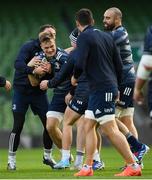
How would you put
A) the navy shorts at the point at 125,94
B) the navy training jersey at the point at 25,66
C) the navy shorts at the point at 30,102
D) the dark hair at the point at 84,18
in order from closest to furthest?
1. the dark hair at the point at 84,18
2. the navy shorts at the point at 125,94
3. the navy training jersey at the point at 25,66
4. the navy shorts at the point at 30,102

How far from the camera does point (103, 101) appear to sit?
10.6 metres

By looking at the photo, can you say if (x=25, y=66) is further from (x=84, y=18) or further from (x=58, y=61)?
(x=84, y=18)

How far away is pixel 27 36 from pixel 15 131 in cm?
1650

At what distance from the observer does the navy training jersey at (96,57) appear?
10.6 metres

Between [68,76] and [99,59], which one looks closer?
[99,59]

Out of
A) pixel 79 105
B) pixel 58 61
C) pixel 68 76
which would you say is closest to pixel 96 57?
pixel 68 76

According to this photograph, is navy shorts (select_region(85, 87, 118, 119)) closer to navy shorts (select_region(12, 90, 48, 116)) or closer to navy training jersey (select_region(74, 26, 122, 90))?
navy training jersey (select_region(74, 26, 122, 90))

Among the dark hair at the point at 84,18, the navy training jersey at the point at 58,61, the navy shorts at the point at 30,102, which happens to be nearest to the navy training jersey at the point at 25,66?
the navy shorts at the point at 30,102

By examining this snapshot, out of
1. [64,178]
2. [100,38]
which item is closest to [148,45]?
[100,38]

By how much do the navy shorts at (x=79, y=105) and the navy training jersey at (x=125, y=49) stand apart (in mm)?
915

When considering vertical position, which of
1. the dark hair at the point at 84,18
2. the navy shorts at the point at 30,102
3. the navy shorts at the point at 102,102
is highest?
the dark hair at the point at 84,18

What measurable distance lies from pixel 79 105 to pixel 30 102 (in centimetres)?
140

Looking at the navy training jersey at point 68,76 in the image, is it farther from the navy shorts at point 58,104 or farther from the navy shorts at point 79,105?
the navy shorts at point 58,104

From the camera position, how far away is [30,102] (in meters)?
13.0
